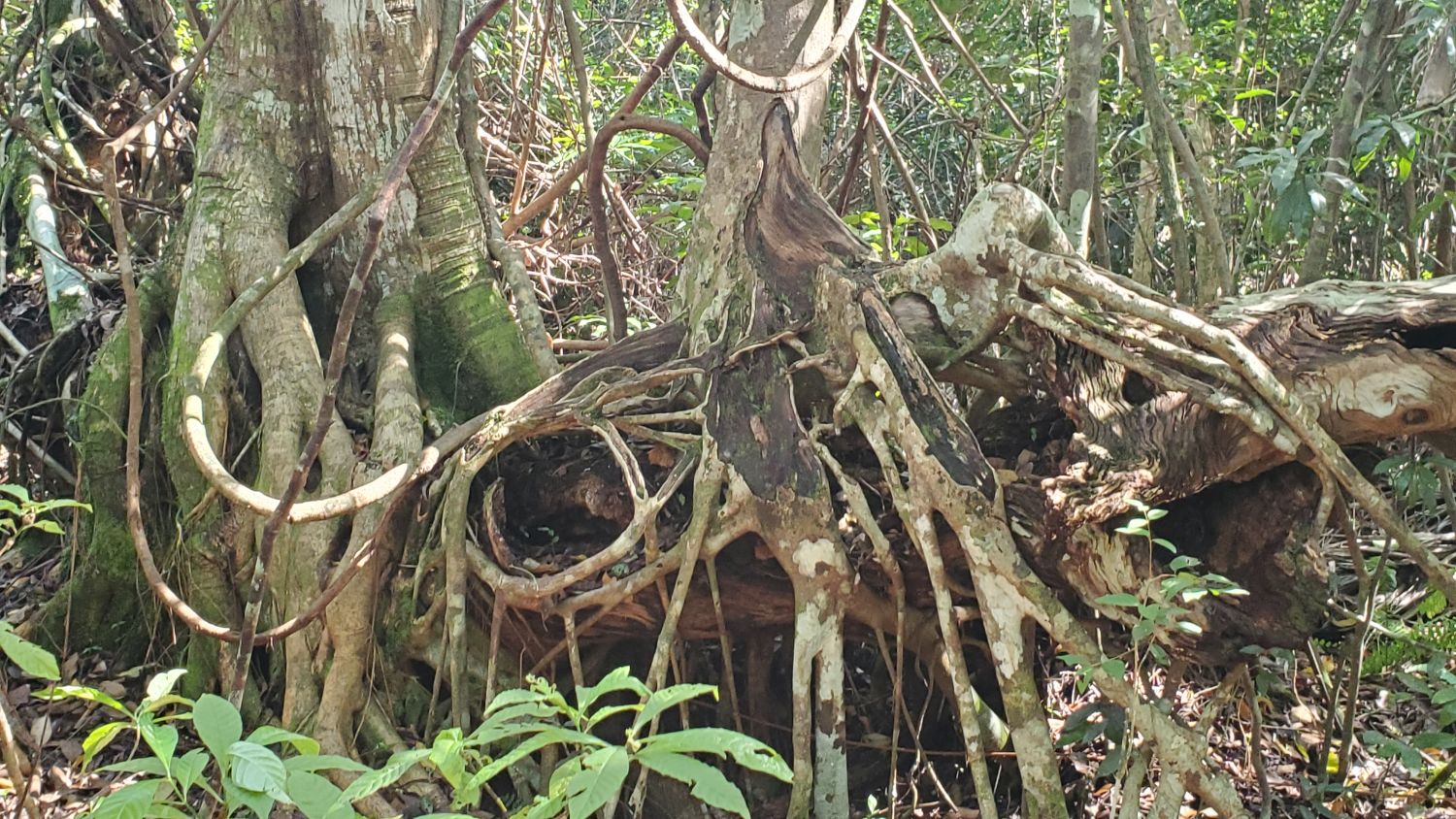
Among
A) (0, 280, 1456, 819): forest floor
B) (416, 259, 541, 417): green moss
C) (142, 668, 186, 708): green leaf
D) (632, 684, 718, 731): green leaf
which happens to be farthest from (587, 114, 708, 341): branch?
(632, 684, 718, 731): green leaf

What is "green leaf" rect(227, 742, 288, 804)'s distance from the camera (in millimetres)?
1544

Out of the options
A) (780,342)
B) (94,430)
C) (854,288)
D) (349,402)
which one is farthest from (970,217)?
(94,430)

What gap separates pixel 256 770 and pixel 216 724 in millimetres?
127

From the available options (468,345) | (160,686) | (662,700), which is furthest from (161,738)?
(468,345)

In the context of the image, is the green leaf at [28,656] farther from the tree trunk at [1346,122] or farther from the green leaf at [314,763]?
the tree trunk at [1346,122]

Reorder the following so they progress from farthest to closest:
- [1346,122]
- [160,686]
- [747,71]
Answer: [1346,122], [747,71], [160,686]

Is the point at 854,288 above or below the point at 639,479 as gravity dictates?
above

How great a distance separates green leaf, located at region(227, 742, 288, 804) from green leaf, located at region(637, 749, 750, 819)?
0.48 m

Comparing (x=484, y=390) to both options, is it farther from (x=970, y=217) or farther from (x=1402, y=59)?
(x=1402, y=59)

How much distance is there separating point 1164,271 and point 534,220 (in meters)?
3.80

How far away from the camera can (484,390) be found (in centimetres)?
420

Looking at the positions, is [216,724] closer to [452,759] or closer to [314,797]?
[314,797]

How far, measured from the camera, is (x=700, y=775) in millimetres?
1591

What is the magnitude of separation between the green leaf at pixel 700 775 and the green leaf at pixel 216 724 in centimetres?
57
